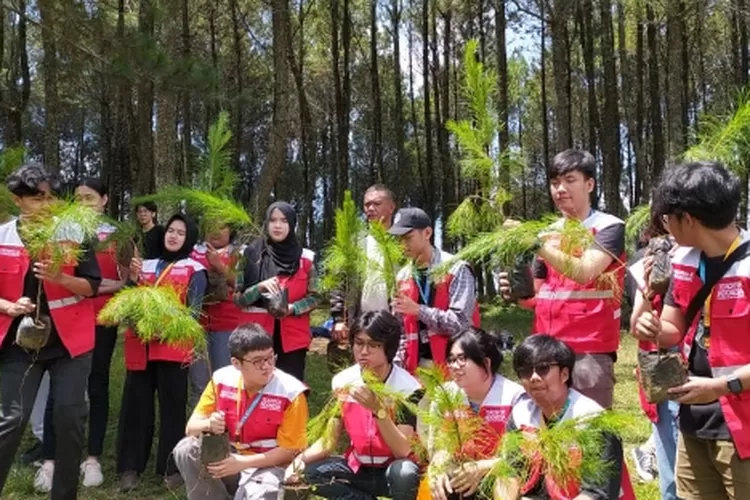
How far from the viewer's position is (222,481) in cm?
316

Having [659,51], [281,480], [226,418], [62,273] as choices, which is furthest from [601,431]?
[659,51]

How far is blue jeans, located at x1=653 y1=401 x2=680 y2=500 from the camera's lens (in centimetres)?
272

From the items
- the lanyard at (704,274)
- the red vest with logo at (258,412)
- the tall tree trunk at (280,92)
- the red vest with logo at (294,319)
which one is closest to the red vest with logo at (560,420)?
the lanyard at (704,274)

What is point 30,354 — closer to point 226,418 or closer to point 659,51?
point 226,418

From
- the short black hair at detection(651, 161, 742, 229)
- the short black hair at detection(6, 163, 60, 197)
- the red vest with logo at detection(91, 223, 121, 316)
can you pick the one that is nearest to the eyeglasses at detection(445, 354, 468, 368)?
the short black hair at detection(651, 161, 742, 229)

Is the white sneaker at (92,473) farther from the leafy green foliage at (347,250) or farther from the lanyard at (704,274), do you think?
the lanyard at (704,274)

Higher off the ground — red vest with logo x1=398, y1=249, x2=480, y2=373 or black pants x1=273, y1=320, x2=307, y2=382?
red vest with logo x1=398, y1=249, x2=480, y2=373

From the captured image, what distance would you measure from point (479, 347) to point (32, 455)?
3.06 meters

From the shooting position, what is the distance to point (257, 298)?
407 centimetres

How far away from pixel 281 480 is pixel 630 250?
188cm

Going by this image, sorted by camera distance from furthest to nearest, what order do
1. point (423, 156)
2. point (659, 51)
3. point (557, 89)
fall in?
point (423, 156)
point (659, 51)
point (557, 89)

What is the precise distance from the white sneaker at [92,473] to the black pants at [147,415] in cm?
12

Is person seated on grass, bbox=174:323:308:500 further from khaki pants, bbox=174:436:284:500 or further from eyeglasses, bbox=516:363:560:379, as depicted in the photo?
eyeglasses, bbox=516:363:560:379

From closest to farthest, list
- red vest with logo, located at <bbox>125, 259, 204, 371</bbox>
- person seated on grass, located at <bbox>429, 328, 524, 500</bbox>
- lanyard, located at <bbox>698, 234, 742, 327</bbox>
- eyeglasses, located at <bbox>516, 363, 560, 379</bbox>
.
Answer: lanyard, located at <bbox>698, 234, 742, 327</bbox>, eyeglasses, located at <bbox>516, 363, 560, 379</bbox>, person seated on grass, located at <bbox>429, 328, 524, 500</bbox>, red vest with logo, located at <bbox>125, 259, 204, 371</bbox>
